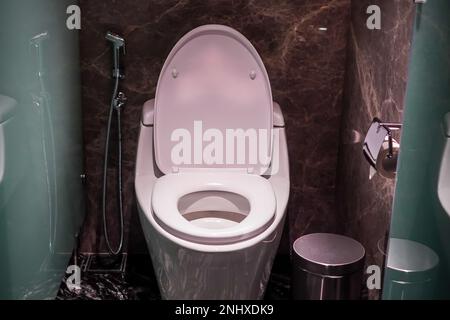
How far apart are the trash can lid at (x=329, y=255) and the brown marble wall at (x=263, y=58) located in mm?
413

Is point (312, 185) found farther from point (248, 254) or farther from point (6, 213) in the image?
point (6, 213)

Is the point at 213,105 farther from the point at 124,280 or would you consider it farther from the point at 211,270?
the point at 124,280

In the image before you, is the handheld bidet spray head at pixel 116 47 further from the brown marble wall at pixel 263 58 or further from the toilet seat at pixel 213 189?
the toilet seat at pixel 213 189

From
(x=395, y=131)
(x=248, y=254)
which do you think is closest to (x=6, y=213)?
(x=248, y=254)

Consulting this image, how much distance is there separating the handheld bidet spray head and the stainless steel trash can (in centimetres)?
85

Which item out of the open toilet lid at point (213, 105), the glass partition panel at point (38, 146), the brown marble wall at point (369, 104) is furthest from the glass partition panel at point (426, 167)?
the glass partition panel at point (38, 146)

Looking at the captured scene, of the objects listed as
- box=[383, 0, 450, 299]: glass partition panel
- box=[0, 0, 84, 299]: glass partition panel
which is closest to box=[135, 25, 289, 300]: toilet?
box=[0, 0, 84, 299]: glass partition panel

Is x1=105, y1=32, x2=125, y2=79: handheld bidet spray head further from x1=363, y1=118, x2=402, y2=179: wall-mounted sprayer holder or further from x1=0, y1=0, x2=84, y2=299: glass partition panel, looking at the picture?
x1=363, y1=118, x2=402, y2=179: wall-mounted sprayer holder

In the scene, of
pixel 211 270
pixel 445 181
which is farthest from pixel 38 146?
pixel 445 181

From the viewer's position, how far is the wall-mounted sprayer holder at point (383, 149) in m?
1.67

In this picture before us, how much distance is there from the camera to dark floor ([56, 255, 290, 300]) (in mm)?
2354

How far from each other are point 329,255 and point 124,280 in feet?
2.57

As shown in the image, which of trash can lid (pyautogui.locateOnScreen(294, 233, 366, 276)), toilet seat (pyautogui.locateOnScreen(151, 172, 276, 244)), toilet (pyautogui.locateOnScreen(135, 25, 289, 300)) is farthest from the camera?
toilet (pyautogui.locateOnScreen(135, 25, 289, 300))

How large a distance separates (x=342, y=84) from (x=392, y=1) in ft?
1.72
